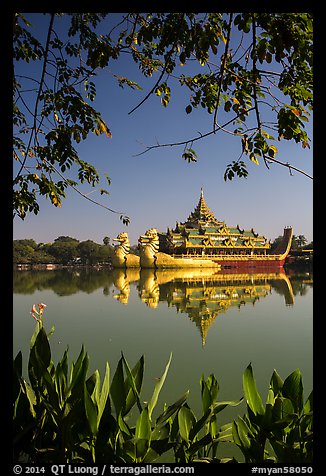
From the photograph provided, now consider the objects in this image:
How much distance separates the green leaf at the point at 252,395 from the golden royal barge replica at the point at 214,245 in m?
7.18

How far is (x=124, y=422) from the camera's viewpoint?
0.93 m

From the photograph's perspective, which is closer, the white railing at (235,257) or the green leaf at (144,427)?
the green leaf at (144,427)

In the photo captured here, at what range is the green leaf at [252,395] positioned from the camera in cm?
92

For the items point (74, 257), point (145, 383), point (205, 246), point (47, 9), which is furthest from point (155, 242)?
point (47, 9)

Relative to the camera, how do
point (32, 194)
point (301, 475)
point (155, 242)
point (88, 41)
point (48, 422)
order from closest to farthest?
point (301, 475) → point (48, 422) → point (88, 41) → point (32, 194) → point (155, 242)

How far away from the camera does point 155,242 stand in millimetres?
7898

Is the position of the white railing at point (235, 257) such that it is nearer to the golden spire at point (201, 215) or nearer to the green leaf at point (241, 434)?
the golden spire at point (201, 215)

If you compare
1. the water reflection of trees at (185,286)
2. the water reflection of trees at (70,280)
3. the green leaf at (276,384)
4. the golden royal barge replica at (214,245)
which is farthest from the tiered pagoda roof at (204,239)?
the green leaf at (276,384)

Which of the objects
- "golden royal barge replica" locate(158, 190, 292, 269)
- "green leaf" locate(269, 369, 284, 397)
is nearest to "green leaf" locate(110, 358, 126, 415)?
"green leaf" locate(269, 369, 284, 397)

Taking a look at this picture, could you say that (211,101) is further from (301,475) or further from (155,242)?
(155,242)

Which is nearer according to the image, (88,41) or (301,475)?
(301,475)

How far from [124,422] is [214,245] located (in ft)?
25.8
